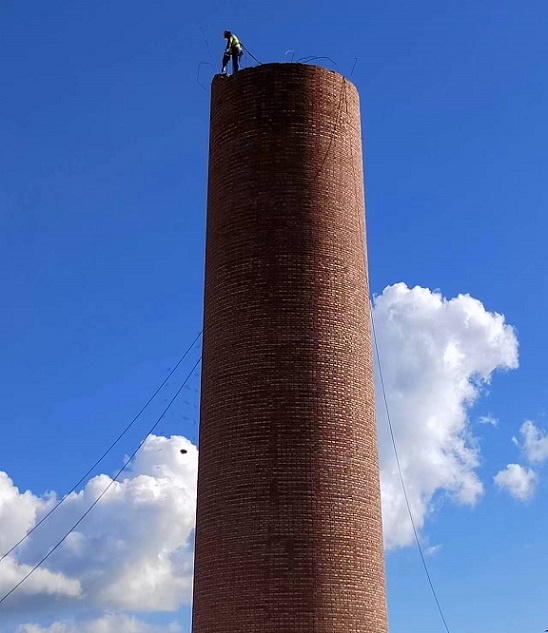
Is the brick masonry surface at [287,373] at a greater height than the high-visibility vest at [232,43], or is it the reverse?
the high-visibility vest at [232,43]

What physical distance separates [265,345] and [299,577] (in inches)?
173

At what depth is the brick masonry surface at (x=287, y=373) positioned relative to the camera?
716 inches

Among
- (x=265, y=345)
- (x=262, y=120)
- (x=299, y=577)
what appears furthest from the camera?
(x=262, y=120)

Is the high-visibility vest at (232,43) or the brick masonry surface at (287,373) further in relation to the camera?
the high-visibility vest at (232,43)

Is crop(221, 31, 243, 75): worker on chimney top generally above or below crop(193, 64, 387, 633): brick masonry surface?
above

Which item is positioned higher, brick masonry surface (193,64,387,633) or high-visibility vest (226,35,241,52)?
high-visibility vest (226,35,241,52)

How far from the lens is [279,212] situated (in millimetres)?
20328

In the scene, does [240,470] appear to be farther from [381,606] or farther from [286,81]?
[286,81]

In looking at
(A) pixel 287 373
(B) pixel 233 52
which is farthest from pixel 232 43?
(A) pixel 287 373

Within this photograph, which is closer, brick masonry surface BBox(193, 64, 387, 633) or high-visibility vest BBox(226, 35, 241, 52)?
brick masonry surface BBox(193, 64, 387, 633)

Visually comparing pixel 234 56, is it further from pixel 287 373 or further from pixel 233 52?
pixel 287 373

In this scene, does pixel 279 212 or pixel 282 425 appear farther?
pixel 279 212

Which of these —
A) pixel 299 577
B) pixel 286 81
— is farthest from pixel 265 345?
pixel 286 81

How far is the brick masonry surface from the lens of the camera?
716 inches
